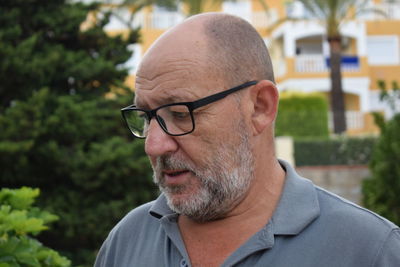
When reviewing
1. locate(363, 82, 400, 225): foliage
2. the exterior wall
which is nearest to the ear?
locate(363, 82, 400, 225): foliage

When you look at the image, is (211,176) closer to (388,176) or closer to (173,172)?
(173,172)

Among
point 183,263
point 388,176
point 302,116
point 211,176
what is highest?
point 211,176

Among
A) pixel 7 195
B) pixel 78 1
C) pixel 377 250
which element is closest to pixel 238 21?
pixel 377 250

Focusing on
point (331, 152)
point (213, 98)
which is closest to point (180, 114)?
point (213, 98)

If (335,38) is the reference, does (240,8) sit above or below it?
above

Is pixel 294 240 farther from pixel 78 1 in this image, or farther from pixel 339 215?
pixel 78 1

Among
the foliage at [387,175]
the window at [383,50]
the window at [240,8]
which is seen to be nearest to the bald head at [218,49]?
the foliage at [387,175]

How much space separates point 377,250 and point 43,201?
4827 mm

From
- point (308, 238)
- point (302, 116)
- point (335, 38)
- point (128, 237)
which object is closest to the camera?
point (308, 238)

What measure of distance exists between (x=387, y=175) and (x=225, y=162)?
271 inches

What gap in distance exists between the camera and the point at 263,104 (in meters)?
2.03

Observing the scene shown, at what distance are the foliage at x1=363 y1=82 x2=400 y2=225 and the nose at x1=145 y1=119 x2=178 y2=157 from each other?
6.52 meters

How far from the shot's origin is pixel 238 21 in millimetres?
2068

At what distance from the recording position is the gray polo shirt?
180 centimetres
